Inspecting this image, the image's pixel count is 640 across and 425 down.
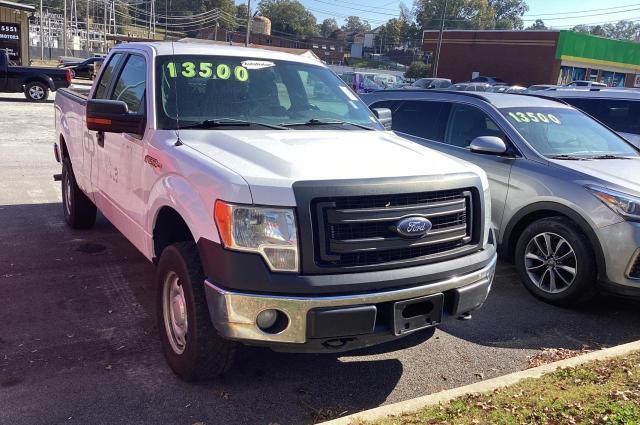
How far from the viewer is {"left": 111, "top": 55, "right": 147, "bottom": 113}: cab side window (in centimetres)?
426

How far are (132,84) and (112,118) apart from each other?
0.86m

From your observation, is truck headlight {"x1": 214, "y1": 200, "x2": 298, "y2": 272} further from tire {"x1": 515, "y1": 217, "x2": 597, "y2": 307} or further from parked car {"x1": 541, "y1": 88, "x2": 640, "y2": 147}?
parked car {"x1": 541, "y1": 88, "x2": 640, "y2": 147}

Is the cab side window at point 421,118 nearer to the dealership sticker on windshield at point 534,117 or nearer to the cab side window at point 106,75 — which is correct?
the dealership sticker on windshield at point 534,117

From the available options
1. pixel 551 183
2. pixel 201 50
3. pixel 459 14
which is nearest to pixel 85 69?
pixel 201 50

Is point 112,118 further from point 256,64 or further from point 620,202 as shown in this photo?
point 620,202

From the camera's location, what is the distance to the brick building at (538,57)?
42.8m

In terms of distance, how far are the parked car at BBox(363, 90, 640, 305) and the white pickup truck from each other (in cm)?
150

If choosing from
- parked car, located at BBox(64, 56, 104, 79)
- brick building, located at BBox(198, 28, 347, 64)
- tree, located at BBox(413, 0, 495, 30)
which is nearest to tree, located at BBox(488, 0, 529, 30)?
tree, located at BBox(413, 0, 495, 30)

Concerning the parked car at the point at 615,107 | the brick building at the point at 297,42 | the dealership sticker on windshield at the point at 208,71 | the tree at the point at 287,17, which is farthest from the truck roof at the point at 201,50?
the tree at the point at 287,17

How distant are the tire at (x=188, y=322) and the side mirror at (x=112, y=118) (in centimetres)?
102

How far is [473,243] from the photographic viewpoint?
3492 millimetres

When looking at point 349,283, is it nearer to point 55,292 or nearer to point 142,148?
point 142,148

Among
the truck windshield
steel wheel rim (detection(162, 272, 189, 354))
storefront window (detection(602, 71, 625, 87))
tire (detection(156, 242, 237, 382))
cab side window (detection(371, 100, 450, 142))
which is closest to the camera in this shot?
tire (detection(156, 242, 237, 382))

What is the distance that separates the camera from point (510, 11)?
12750 cm
